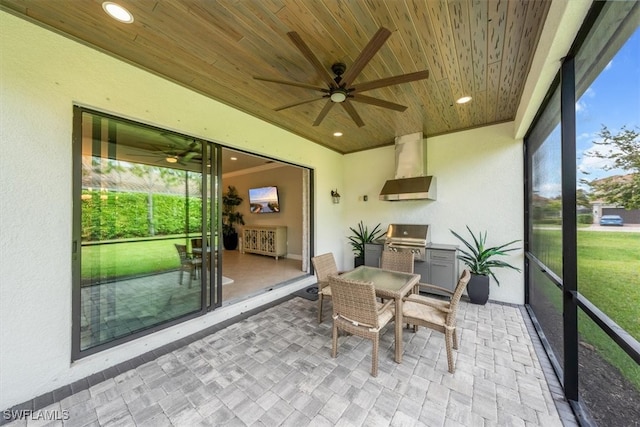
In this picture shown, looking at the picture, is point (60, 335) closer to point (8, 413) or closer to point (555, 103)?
point (8, 413)

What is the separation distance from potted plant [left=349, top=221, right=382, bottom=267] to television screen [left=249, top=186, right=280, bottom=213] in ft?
9.86

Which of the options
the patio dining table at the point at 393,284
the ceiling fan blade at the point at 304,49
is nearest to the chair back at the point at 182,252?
the patio dining table at the point at 393,284

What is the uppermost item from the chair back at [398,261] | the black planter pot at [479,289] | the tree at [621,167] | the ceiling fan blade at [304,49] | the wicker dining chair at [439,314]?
the ceiling fan blade at [304,49]

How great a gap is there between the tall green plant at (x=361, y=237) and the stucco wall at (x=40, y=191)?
154 inches

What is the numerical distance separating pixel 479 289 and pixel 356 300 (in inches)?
104

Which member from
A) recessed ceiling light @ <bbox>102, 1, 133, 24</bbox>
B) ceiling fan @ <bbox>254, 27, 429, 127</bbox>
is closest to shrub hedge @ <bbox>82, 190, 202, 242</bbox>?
recessed ceiling light @ <bbox>102, 1, 133, 24</bbox>

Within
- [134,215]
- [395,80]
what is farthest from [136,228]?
[395,80]

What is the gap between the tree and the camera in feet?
3.84

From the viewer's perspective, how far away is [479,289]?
3.53 metres

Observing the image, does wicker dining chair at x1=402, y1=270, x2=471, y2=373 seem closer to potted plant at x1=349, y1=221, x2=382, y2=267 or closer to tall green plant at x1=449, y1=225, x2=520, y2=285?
tall green plant at x1=449, y1=225, x2=520, y2=285

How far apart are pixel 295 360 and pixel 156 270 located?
6.02ft

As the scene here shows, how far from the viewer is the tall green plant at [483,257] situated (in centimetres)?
358

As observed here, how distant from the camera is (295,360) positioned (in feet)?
7.28

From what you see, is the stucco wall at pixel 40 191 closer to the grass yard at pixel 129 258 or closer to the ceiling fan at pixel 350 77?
the grass yard at pixel 129 258
